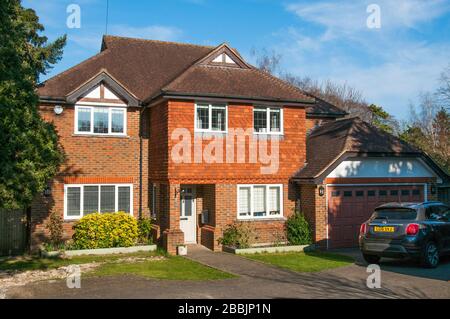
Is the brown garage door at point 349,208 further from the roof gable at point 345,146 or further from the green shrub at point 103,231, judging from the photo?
the green shrub at point 103,231

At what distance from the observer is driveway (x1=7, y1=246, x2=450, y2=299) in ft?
33.4

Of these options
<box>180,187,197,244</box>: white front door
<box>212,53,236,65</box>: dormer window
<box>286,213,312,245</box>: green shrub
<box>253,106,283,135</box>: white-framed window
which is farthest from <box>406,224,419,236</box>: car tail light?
<box>212,53,236,65</box>: dormer window

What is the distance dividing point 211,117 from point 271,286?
318 inches

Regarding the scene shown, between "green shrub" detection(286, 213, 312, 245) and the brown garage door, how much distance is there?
821 mm

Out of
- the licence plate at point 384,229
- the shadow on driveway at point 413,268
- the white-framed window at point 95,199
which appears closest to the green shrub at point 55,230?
the white-framed window at point 95,199

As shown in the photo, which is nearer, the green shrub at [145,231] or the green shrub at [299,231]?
the green shrub at [299,231]

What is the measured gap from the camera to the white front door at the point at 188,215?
18641 millimetres

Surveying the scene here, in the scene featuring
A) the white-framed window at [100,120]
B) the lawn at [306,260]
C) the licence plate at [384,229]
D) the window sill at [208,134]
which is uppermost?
the white-framed window at [100,120]

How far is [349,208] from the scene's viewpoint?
18.0m

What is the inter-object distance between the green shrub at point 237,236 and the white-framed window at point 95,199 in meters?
3.96

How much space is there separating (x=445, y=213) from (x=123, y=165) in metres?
11.6

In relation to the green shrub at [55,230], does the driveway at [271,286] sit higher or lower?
lower

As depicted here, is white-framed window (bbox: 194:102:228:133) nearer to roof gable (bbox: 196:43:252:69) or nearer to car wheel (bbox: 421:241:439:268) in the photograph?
roof gable (bbox: 196:43:252:69)
